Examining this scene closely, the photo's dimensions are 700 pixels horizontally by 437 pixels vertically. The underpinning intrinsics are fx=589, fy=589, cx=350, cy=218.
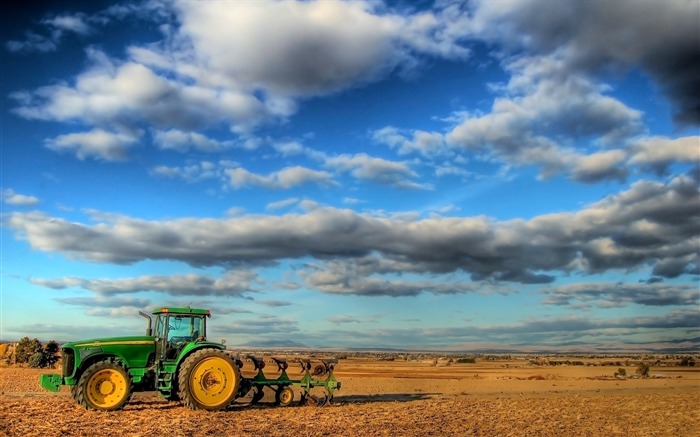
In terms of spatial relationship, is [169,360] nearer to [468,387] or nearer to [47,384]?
[47,384]

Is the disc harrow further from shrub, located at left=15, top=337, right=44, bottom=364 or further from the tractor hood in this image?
shrub, located at left=15, top=337, right=44, bottom=364

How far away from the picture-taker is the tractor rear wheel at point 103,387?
15.8m

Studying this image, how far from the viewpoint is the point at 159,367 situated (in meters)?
16.6

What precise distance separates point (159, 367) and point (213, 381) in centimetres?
162

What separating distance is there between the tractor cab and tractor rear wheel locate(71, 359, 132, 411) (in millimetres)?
1205

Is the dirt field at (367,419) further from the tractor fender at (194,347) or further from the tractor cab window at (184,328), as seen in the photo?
the tractor cab window at (184,328)

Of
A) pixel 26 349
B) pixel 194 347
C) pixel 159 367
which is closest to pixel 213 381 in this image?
pixel 194 347

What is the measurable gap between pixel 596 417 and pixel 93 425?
46.3ft

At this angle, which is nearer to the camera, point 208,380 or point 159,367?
point 208,380

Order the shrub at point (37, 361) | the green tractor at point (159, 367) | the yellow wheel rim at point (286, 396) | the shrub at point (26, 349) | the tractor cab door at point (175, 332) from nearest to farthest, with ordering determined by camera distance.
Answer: the green tractor at point (159, 367) → the tractor cab door at point (175, 332) → the yellow wheel rim at point (286, 396) → the shrub at point (37, 361) → the shrub at point (26, 349)

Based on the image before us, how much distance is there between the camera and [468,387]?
31.9m

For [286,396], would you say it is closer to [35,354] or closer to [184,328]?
[184,328]

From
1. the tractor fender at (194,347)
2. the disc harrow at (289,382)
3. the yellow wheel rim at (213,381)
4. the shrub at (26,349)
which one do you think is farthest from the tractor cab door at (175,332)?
the shrub at (26,349)

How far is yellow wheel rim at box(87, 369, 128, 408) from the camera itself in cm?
1586
